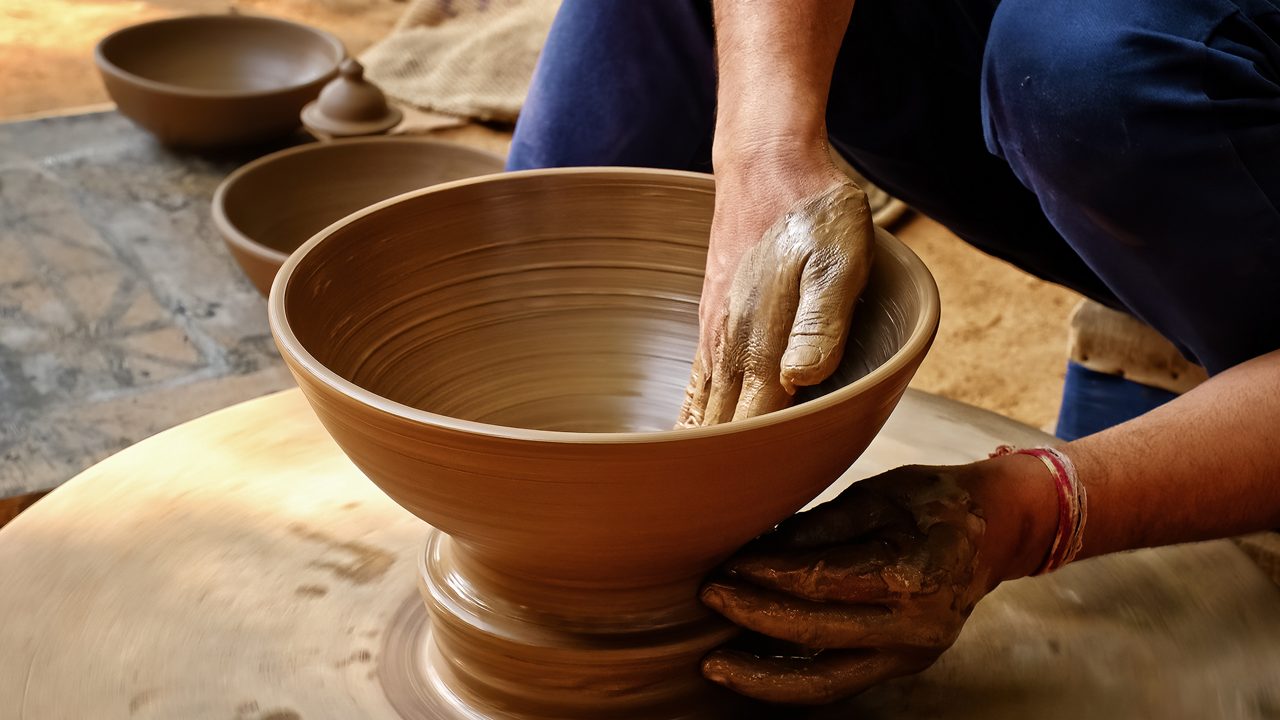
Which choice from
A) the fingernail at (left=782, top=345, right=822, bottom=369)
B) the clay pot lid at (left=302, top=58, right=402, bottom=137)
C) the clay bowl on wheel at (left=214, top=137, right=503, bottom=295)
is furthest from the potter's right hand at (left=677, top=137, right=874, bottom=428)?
the clay pot lid at (left=302, top=58, right=402, bottom=137)

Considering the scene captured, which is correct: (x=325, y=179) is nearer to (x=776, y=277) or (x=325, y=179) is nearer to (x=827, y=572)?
(x=776, y=277)

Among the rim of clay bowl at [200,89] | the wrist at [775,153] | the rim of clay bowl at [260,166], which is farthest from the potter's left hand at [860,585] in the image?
the rim of clay bowl at [200,89]

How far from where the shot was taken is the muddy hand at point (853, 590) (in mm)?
875

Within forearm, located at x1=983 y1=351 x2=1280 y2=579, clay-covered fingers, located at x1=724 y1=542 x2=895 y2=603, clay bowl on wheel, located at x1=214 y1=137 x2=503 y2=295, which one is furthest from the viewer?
clay bowl on wheel, located at x1=214 y1=137 x2=503 y2=295

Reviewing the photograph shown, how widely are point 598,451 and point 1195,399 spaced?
0.60 meters

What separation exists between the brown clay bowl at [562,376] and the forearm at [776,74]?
94 millimetres

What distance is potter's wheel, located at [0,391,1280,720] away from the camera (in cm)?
94

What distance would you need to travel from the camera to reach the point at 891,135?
1.50m

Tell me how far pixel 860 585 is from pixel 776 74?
1.55 feet

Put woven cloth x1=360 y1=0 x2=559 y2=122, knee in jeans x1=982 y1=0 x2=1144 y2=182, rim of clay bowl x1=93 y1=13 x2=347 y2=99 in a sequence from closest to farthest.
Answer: knee in jeans x1=982 y1=0 x2=1144 y2=182
rim of clay bowl x1=93 y1=13 x2=347 y2=99
woven cloth x1=360 y1=0 x2=559 y2=122

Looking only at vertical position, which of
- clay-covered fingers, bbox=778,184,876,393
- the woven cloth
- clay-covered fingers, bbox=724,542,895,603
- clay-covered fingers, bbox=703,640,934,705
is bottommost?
the woven cloth

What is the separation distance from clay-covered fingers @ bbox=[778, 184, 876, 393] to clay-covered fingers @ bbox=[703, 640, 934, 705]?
0.21m

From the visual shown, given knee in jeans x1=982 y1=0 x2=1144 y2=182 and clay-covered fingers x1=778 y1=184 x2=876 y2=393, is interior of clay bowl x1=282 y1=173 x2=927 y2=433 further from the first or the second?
knee in jeans x1=982 y1=0 x2=1144 y2=182

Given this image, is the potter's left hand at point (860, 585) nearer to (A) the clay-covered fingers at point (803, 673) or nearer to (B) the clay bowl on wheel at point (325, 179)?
(A) the clay-covered fingers at point (803, 673)
